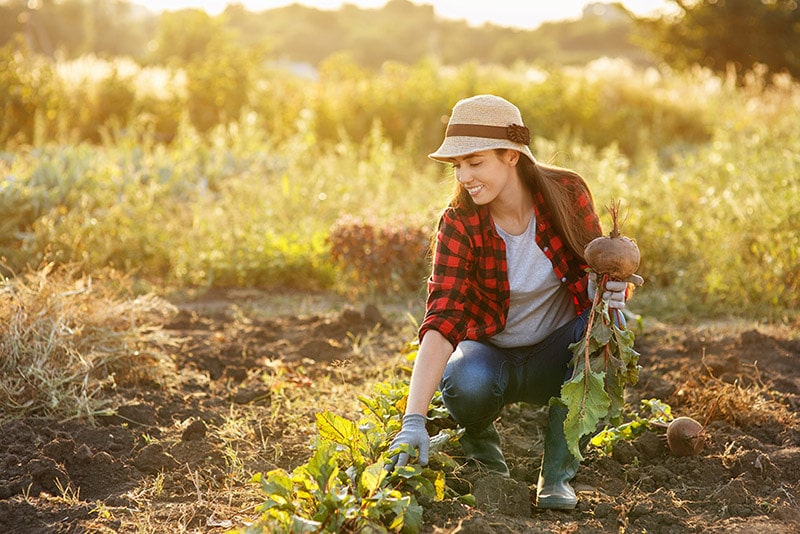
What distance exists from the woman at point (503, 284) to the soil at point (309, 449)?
0.83 ft

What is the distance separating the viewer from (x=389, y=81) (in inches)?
454

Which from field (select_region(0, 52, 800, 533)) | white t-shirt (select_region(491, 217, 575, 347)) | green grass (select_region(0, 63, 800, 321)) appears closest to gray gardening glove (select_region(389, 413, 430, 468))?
field (select_region(0, 52, 800, 533))

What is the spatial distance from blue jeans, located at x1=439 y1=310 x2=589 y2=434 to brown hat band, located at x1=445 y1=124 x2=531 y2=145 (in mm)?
673

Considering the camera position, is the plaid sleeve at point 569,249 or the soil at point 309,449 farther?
the plaid sleeve at point 569,249

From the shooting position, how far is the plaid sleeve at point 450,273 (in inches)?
115

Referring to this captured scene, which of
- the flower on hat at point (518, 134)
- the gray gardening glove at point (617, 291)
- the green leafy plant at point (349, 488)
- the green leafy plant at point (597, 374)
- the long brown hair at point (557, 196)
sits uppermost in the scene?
the flower on hat at point (518, 134)

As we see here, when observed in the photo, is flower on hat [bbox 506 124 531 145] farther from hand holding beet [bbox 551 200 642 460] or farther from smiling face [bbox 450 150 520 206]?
hand holding beet [bbox 551 200 642 460]

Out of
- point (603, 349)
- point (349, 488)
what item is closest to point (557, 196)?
point (603, 349)

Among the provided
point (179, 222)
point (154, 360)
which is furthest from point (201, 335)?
point (179, 222)

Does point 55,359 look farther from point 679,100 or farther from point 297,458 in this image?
point 679,100

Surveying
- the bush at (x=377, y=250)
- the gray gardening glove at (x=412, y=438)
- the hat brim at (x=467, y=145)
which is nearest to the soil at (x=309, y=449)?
the gray gardening glove at (x=412, y=438)

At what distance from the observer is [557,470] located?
2.86m

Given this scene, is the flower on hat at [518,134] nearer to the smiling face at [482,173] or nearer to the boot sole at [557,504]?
the smiling face at [482,173]

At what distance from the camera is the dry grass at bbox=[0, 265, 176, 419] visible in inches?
140
